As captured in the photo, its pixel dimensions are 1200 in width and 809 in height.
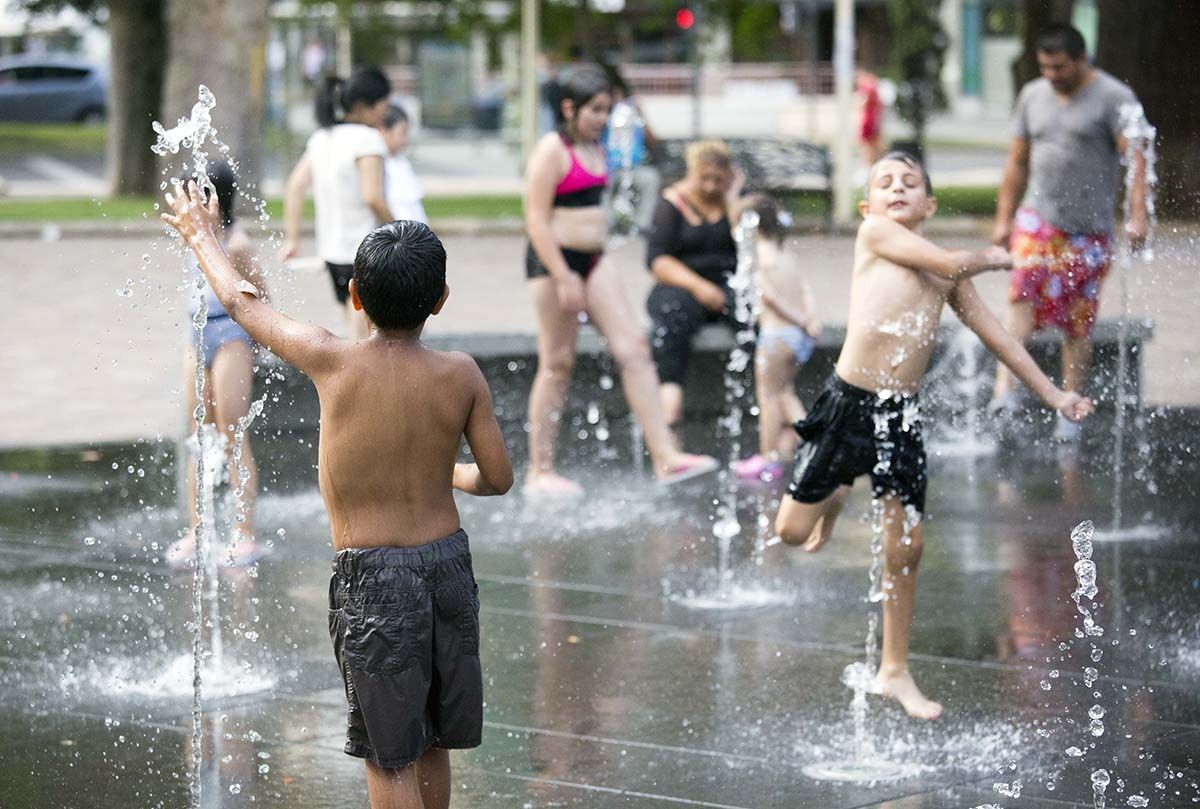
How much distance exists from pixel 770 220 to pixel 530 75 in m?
15.7

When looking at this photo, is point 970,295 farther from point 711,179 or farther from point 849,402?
point 711,179

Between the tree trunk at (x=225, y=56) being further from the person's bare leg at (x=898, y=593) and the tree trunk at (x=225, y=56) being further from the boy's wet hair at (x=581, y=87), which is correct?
the person's bare leg at (x=898, y=593)

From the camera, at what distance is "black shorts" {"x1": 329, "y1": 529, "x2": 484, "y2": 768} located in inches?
146

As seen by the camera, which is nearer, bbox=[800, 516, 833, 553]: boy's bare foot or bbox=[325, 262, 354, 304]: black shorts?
bbox=[800, 516, 833, 553]: boy's bare foot

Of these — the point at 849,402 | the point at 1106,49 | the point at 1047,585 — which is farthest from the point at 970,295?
the point at 1106,49

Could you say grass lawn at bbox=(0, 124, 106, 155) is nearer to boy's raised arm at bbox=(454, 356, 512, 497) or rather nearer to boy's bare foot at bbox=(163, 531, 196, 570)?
boy's bare foot at bbox=(163, 531, 196, 570)

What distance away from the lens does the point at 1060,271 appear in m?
8.37

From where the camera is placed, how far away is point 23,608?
6414 mm

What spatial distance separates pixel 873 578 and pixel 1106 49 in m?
7.74

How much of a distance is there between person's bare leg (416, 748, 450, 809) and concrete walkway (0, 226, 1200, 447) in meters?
2.04

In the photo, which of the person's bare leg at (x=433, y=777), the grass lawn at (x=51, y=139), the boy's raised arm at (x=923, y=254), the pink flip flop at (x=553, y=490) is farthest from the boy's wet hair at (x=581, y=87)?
the grass lawn at (x=51, y=139)

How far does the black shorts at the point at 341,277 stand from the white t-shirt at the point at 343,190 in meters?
0.03

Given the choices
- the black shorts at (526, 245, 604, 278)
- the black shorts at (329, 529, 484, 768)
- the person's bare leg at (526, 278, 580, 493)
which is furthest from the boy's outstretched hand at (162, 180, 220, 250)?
the person's bare leg at (526, 278, 580, 493)

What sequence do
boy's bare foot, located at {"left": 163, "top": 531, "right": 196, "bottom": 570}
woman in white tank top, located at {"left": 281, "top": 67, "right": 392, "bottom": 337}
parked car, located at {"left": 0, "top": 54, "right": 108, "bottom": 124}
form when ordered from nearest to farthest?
boy's bare foot, located at {"left": 163, "top": 531, "right": 196, "bottom": 570}, woman in white tank top, located at {"left": 281, "top": 67, "right": 392, "bottom": 337}, parked car, located at {"left": 0, "top": 54, "right": 108, "bottom": 124}
